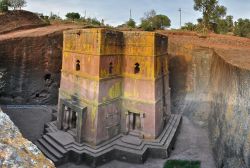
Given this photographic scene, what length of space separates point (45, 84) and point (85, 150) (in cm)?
871

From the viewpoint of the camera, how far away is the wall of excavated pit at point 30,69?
55.7 ft

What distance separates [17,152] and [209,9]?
97.3 ft

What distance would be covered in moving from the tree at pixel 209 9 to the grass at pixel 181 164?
70.5 feet

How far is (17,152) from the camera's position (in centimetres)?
175

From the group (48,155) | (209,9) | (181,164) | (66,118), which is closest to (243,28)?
(209,9)

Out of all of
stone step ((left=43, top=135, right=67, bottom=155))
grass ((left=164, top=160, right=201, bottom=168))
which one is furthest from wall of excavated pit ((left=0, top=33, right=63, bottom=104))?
grass ((left=164, top=160, right=201, bottom=168))

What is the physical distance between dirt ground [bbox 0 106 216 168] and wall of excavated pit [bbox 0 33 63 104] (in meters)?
1.13

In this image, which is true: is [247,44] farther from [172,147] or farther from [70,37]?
[70,37]

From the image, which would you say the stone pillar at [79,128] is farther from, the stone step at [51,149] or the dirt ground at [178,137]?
the dirt ground at [178,137]

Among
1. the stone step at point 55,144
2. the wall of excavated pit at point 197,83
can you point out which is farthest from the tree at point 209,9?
the stone step at point 55,144

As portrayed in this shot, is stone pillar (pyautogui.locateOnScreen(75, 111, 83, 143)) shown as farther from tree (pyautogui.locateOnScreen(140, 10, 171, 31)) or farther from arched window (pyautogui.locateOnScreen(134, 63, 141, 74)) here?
tree (pyautogui.locateOnScreen(140, 10, 171, 31))

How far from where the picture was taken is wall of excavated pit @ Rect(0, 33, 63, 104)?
55.7 feet

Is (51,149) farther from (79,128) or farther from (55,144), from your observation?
(79,128)

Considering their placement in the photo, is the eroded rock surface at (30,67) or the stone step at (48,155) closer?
the stone step at (48,155)
